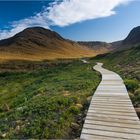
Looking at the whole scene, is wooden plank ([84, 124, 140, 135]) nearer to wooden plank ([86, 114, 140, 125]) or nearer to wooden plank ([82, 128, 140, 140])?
wooden plank ([82, 128, 140, 140])

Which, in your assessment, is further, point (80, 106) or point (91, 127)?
point (80, 106)

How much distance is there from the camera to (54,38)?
6796 inches

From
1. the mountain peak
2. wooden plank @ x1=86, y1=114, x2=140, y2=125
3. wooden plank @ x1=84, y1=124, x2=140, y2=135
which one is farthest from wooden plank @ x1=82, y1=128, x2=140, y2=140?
Result: the mountain peak

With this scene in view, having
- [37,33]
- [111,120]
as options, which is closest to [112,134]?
[111,120]

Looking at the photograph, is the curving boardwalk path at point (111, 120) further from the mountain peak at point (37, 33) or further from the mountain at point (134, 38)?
the mountain peak at point (37, 33)

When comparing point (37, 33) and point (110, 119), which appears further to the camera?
point (37, 33)

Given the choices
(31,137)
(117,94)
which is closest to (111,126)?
(31,137)

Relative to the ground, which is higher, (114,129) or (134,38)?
(134,38)

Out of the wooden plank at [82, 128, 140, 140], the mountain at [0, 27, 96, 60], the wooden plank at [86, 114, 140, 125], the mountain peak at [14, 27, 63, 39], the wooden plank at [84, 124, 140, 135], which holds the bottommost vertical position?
the wooden plank at [82, 128, 140, 140]

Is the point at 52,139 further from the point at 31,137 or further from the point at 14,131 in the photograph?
the point at 14,131

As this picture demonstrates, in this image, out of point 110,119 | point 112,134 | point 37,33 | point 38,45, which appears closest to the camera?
point 112,134

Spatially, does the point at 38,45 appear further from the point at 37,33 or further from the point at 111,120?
the point at 111,120

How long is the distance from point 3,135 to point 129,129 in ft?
11.7

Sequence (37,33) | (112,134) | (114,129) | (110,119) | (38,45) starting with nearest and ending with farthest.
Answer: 1. (112,134)
2. (114,129)
3. (110,119)
4. (38,45)
5. (37,33)
